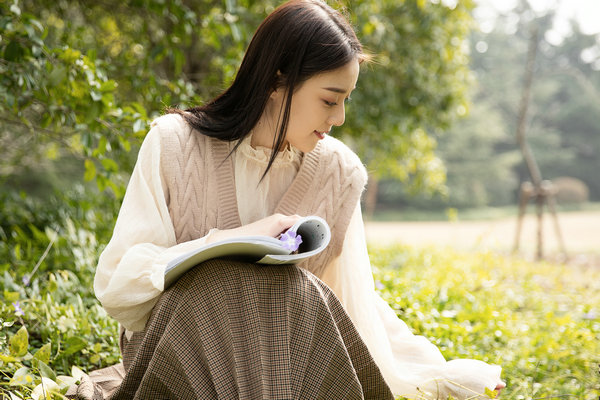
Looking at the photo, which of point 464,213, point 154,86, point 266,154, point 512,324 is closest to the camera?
point 266,154

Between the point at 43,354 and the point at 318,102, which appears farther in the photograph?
the point at 43,354

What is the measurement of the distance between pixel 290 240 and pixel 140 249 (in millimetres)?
430

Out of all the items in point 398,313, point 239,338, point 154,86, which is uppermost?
point 154,86

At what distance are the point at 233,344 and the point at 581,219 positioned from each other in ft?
65.2

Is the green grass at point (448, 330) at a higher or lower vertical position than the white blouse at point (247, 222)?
lower

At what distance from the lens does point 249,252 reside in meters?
1.60

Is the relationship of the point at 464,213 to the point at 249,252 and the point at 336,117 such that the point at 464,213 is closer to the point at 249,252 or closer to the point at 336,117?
the point at 336,117

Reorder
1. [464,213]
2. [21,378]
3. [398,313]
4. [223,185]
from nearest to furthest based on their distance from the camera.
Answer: [21,378] < [223,185] < [398,313] < [464,213]

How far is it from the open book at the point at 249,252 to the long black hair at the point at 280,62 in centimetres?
42

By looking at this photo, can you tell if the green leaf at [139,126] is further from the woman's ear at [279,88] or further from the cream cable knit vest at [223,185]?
the woman's ear at [279,88]

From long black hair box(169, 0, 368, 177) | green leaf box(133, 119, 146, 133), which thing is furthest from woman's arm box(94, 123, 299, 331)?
green leaf box(133, 119, 146, 133)

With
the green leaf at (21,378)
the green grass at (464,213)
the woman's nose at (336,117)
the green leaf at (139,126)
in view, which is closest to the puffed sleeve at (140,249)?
the green leaf at (21,378)

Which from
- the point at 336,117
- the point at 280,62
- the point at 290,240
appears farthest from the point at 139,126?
the point at 290,240

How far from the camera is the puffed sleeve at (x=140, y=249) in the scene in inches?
66.7
